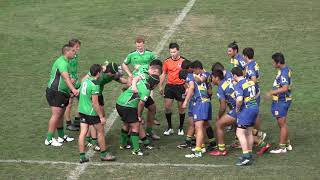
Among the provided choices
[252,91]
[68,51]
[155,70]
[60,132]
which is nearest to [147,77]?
[155,70]

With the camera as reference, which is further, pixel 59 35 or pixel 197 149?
pixel 59 35

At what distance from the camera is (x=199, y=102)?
14.0 metres

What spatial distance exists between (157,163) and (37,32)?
35.7 feet

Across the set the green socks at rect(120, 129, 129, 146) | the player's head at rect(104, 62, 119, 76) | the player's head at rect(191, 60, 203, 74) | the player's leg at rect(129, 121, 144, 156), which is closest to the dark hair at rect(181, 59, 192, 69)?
the player's head at rect(191, 60, 203, 74)

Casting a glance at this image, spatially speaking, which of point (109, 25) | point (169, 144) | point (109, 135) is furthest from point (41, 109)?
point (109, 25)

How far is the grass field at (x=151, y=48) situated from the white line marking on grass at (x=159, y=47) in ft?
0.42

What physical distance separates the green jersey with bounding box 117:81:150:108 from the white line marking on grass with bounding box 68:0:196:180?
1193mm

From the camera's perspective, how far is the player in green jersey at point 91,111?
13430 millimetres

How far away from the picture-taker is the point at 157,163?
1355 centimetres

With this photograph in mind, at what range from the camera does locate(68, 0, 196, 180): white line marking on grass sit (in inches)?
516

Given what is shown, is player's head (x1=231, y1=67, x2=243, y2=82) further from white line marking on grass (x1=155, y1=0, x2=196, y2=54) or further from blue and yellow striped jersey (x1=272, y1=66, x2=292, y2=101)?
white line marking on grass (x1=155, y1=0, x2=196, y2=54)

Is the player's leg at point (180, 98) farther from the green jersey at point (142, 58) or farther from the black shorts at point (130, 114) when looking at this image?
the black shorts at point (130, 114)

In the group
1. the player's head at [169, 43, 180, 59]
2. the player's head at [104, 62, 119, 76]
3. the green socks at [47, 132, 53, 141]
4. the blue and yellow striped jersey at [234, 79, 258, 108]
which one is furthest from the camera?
the player's head at [169, 43, 180, 59]

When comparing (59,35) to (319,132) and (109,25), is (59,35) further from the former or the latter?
(319,132)
